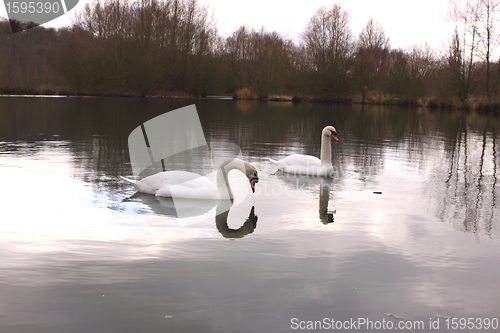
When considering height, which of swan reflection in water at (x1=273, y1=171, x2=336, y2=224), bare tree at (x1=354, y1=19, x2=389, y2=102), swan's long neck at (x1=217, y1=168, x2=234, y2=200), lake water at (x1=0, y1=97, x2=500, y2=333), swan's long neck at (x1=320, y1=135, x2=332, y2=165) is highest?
bare tree at (x1=354, y1=19, x2=389, y2=102)

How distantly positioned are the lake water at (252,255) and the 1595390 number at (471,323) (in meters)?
0.02

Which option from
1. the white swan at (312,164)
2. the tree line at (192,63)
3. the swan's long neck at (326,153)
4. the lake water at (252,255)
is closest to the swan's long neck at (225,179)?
the lake water at (252,255)

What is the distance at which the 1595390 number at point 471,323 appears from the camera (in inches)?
147

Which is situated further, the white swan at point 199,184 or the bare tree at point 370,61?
the bare tree at point 370,61

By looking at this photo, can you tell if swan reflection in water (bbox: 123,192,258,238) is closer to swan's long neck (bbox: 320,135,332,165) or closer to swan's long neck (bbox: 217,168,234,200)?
swan's long neck (bbox: 217,168,234,200)

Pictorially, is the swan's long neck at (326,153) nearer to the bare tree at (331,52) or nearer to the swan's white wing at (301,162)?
the swan's white wing at (301,162)

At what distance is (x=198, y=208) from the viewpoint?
6.91m

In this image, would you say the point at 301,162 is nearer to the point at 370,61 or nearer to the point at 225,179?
the point at 225,179

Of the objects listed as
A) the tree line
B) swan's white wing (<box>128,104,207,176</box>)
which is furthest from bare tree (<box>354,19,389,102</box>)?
swan's white wing (<box>128,104,207,176</box>)

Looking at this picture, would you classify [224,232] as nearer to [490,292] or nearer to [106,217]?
[106,217]

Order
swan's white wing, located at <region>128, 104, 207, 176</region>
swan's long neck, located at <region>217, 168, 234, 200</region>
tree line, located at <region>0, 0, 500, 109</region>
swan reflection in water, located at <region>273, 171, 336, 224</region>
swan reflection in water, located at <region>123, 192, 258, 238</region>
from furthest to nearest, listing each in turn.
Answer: tree line, located at <region>0, 0, 500, 109</region> < swan's white wing, located at <region>128, 104, 207, 176</region> < swan's long neck, located at <region>217, 168, 234, 200</region> < swan reflection in water, located at <region>273, 171, 336, 224</region> < swan reflection in water, located at <region>123, 192, 258, 238</region>

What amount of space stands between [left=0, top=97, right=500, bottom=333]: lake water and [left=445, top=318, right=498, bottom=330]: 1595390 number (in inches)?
0.7

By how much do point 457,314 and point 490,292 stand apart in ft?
1.99

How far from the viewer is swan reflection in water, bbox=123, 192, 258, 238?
237 inches
